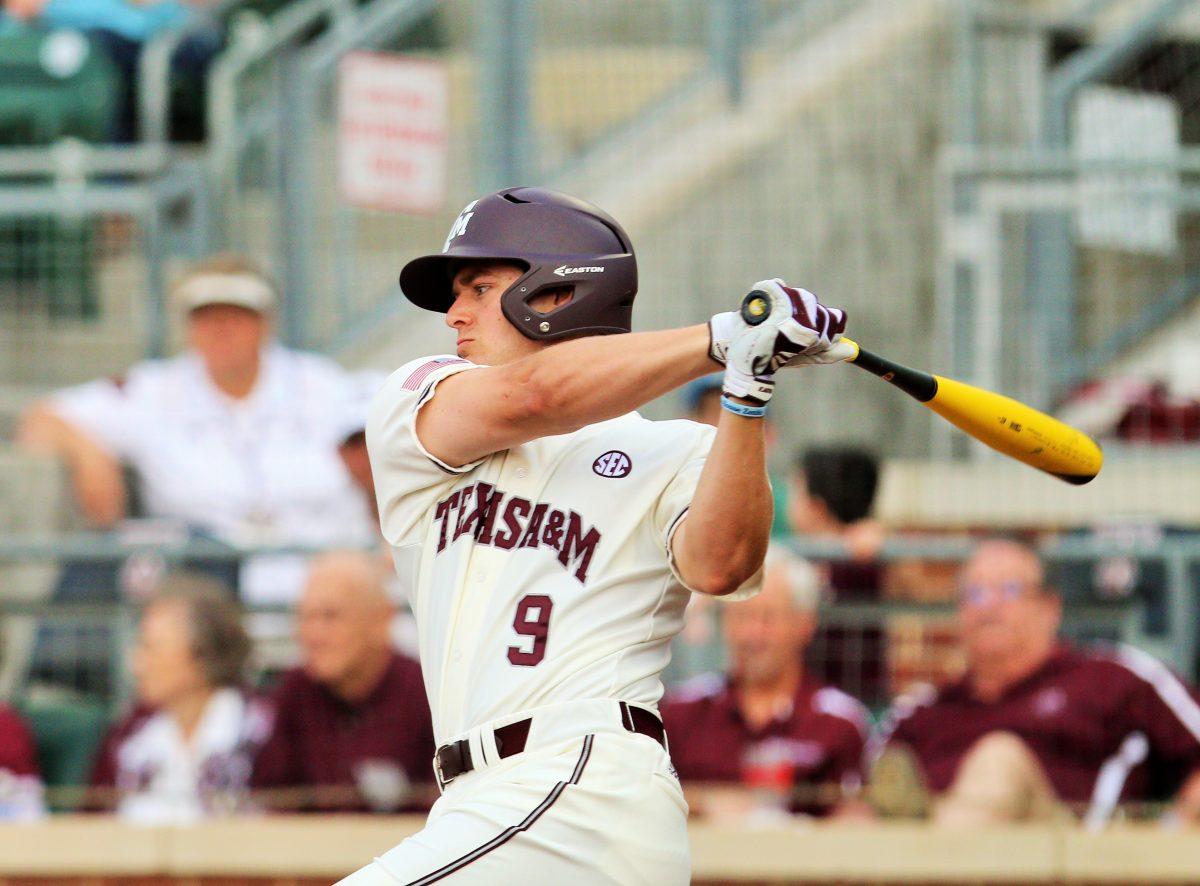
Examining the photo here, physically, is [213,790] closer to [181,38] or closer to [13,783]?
[13,783]

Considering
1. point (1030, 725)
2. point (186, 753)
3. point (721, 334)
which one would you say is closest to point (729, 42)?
point (1030, 725)

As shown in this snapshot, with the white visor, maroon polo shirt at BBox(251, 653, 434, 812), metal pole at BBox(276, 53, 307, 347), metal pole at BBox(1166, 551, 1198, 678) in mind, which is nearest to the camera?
maroon polo shirt at BBox(251, 653, 434, 812)

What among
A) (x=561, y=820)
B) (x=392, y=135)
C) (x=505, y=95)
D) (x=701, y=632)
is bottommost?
(x=561, y=820)

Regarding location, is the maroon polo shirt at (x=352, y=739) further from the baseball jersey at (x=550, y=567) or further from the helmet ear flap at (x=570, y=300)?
the helmet ear flap at (x=570, y=300)

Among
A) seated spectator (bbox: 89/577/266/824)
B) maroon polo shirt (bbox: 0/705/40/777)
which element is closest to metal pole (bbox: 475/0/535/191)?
seated spectator (bbox: 89/577/266/824)

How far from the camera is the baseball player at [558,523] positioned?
126 inches

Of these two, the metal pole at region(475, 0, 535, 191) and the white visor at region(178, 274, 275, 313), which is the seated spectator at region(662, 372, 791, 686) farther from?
the white visor at region(178, 274, 275, 313)

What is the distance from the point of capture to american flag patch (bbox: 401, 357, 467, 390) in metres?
3.60

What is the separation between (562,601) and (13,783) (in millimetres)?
3199

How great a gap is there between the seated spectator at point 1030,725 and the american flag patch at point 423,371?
238 centimetres

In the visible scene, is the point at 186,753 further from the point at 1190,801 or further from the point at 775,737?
the point at 1190,801

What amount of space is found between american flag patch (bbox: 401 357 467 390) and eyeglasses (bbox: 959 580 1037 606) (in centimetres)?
277

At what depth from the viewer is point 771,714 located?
6.04 meters

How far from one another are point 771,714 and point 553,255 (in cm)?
284
